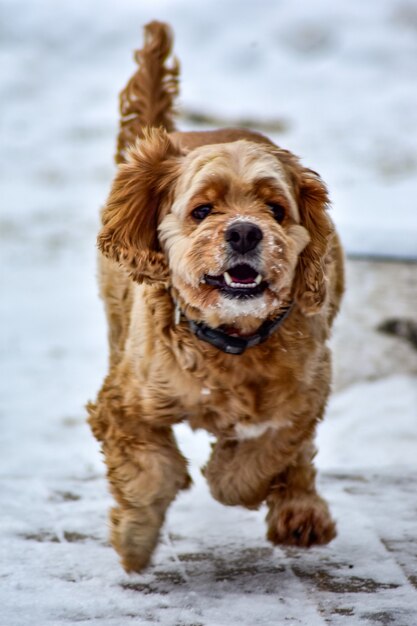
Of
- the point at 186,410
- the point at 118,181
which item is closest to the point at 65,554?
the point at 186,410

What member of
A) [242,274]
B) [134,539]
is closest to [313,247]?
[242,274]

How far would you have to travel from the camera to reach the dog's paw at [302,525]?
4.11 meters

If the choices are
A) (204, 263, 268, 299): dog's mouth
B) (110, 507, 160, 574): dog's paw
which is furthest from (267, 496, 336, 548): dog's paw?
(204, 263, 268, 299): dog's mouth

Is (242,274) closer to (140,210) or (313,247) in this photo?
(313,247)

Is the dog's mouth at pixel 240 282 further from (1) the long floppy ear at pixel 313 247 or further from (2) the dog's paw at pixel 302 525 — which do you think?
(2) the dog's paw at pixel 302 525

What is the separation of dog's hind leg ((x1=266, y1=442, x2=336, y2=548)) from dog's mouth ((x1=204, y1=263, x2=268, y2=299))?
0.95 metres

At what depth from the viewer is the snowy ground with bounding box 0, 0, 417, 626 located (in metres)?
3.70

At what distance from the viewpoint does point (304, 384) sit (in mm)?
3830

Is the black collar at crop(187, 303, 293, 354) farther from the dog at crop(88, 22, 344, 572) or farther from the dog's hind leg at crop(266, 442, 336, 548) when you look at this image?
the dog's hind leg at crop(266, 442, 336, 548)

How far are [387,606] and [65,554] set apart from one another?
124 centimetres

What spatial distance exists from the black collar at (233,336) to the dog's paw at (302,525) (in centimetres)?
75

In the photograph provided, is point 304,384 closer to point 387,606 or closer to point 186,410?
point 186,410

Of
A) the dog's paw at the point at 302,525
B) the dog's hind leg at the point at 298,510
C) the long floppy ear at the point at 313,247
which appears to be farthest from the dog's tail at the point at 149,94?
the dog's paw at the point at 302,525

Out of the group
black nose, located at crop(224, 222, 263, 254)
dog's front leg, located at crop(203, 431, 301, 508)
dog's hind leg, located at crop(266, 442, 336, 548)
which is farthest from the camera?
dog's hind leg, located at crop(266, 442, 336, 548)
